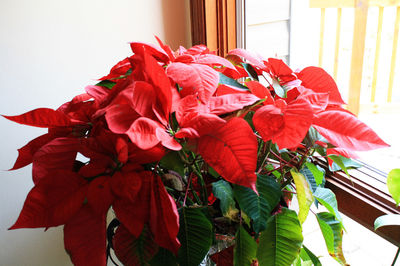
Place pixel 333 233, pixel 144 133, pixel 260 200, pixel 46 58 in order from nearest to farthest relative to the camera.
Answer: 1. pixel 144 133
2. pixel 260 200
3. pixel 333 233
4. pixel 46 58

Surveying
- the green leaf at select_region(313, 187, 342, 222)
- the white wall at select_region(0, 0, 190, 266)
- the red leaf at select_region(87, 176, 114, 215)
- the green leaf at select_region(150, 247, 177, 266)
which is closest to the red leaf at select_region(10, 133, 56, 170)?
the red leaf at select_region(87, 176, 114, 215)

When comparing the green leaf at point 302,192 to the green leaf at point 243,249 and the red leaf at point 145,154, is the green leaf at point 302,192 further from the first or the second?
the red leaf at point 145,154

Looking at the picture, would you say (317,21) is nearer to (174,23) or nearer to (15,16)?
(174,23)

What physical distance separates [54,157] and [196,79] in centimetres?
22

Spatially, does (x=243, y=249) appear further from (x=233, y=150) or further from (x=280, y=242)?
(x=233, y=150)

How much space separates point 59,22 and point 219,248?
32.9 inches

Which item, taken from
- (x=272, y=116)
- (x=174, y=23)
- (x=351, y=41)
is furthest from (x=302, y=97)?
(x=174, y=23)

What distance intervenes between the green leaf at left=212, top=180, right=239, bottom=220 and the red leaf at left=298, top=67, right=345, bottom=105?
0.72 feet

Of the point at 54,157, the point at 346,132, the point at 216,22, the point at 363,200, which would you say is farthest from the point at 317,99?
the point at 216,22

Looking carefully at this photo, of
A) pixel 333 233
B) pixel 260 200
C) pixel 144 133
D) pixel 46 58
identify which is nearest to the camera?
pixel 144 133

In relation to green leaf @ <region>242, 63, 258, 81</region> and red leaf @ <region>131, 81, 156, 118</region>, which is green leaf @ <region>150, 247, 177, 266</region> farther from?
green leaf @ <region>242, 63, 258, 81</region>

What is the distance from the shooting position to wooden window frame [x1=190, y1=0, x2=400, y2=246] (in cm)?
91

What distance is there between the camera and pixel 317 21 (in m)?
1.13

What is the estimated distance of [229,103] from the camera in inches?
19.4
